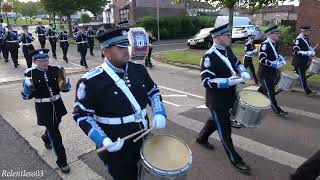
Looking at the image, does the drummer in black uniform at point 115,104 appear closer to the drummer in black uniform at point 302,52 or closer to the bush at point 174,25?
the drummer in black uniform at point 302,52

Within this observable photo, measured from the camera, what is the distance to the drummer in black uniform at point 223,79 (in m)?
5.47

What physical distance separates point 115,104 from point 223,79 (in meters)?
2.34

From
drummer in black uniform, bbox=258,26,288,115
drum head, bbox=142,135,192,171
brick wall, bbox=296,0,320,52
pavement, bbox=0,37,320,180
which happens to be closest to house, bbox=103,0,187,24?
brick wall, bbox=296,0,320,52

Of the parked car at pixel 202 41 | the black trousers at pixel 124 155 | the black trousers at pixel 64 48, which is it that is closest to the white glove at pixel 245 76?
the black trousers at pixel 124 155

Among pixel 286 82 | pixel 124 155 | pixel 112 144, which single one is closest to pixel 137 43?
pixel 286 82

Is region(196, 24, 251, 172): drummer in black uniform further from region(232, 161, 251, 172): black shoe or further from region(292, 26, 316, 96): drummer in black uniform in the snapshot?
region(292, 26, 316, 96): drummer in black uniform

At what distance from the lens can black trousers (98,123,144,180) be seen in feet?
11.9

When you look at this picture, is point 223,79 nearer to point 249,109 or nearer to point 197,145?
point 249,109

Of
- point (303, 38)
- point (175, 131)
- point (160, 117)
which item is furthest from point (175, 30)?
point (160, 117)

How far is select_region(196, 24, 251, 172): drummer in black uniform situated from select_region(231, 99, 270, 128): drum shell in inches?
8.2

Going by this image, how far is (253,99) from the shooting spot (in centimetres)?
554

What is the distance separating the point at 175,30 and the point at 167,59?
1672cm

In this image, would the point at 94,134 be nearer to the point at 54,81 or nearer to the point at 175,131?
the point at 54,81

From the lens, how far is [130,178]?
3.77 metres
